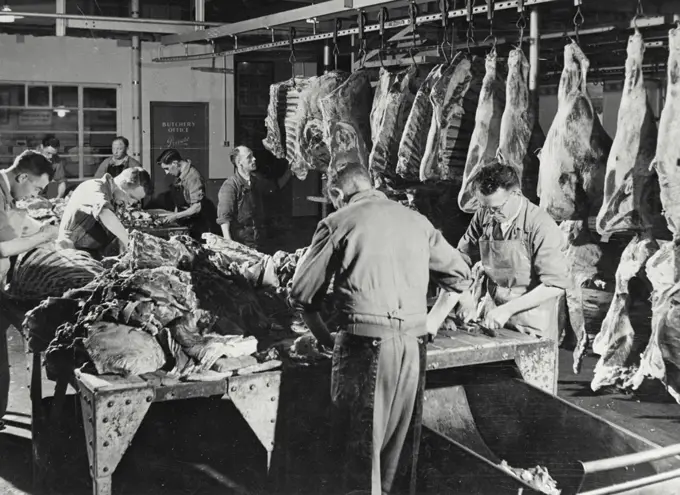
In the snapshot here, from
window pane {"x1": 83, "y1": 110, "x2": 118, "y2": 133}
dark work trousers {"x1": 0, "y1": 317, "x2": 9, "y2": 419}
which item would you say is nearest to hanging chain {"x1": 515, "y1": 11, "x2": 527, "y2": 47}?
dark work trousers {"x1": 0, "y1": 317, "x2": 9, "y2": 419}

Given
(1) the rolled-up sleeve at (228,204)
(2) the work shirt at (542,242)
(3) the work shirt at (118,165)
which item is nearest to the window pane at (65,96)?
(3) the work shirt at (118,165)

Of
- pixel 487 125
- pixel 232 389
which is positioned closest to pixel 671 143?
pixel 487 125

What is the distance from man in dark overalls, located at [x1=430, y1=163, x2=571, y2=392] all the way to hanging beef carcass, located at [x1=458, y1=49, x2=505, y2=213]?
1.09 metres

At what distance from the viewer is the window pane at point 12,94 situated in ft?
38.3

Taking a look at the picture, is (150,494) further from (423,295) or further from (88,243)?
(88,243)

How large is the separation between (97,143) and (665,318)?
29.6 ft

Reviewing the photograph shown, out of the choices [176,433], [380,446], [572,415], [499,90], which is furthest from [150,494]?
[499,90]

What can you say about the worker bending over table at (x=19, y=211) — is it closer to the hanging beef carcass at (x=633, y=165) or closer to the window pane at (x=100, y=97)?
the hanging beef carcass at (x=633, y=165)

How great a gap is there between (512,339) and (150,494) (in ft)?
6.89

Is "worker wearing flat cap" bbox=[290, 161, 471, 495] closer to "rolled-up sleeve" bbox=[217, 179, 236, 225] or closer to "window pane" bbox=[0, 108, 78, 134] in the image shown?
"rolled-up sleeve" bbox=[217, 179, 236, 225]

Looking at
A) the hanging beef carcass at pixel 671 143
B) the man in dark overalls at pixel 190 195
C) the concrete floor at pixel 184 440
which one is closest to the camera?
the concrete floor at pixel 184 440

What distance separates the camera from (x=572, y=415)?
401 cm

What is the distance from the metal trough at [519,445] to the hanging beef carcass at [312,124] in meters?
3.92

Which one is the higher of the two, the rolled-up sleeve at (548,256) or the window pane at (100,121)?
the window pane at (100,121)
